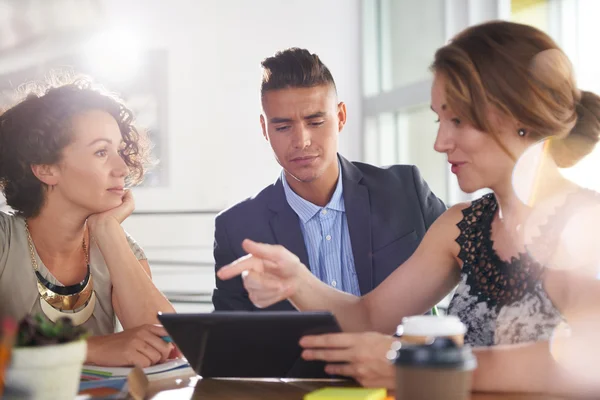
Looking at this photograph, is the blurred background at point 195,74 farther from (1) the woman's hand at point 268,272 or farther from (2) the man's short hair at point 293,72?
(1) the woman's hand at point 268,272

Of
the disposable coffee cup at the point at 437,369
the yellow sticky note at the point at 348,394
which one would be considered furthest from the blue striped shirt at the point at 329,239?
the disposable coffee cup at the point at 437,369

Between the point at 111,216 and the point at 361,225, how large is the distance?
36.8 inches

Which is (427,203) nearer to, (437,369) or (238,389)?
(238,389)

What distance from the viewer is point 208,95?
540 cm

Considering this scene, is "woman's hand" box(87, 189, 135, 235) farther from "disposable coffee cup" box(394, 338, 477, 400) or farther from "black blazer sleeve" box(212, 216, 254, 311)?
"disposable coffee cup" box(394, 338, 477, 400)

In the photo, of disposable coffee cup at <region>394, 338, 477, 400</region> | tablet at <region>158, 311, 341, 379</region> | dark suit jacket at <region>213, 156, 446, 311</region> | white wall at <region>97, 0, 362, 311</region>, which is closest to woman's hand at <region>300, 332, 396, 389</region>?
tablet at <region>158, 311, 341, 379</region>

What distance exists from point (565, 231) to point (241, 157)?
3.96 meters

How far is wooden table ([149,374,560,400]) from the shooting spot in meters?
1.36

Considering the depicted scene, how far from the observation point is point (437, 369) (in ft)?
3.35

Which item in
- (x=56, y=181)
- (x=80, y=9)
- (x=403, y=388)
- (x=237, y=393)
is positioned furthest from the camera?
(x=80, y=9)

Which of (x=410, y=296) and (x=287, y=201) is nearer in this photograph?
(x=410, y=296)

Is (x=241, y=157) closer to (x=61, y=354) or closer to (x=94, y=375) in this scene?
Answer: (x=94, y=375)

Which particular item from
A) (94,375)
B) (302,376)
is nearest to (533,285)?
(302,376)

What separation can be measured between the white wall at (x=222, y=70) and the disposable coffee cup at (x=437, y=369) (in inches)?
172
